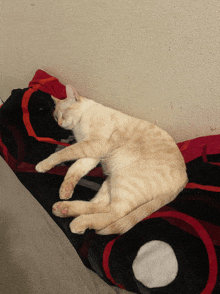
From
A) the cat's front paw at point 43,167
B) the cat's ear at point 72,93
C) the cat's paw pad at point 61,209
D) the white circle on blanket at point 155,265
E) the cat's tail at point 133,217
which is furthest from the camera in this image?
the cat's ear at point 72,93

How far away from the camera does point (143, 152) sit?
1021 mm

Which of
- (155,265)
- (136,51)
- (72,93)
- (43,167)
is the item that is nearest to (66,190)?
(43,167)

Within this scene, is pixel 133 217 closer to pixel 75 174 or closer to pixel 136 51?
pixel 75 174

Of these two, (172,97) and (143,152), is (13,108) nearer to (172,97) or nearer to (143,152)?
(143,152)

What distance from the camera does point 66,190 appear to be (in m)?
0.93

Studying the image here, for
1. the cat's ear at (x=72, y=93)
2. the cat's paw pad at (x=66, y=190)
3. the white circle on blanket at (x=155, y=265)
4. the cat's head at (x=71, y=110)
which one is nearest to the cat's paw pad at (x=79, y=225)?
the cat's paw pad at (x=66, y=190)

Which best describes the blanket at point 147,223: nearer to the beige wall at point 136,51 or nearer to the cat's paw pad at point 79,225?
the cat's paw pad at point 79,225

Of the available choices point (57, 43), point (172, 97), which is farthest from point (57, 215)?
point (57, 43)

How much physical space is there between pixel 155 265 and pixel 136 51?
3.20 ft

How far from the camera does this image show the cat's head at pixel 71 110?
1234 mm

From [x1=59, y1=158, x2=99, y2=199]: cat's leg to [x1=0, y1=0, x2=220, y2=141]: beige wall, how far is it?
423 mm

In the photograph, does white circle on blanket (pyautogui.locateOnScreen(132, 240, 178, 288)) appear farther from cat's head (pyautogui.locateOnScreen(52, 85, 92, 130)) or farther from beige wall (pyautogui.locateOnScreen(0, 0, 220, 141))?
cat's head (pyautogui.locateOnScreen(52, 85, 92, 130))

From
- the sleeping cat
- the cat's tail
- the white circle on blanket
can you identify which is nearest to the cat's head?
the sleeping cat

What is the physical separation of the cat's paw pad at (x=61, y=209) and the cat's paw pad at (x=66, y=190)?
5cm
